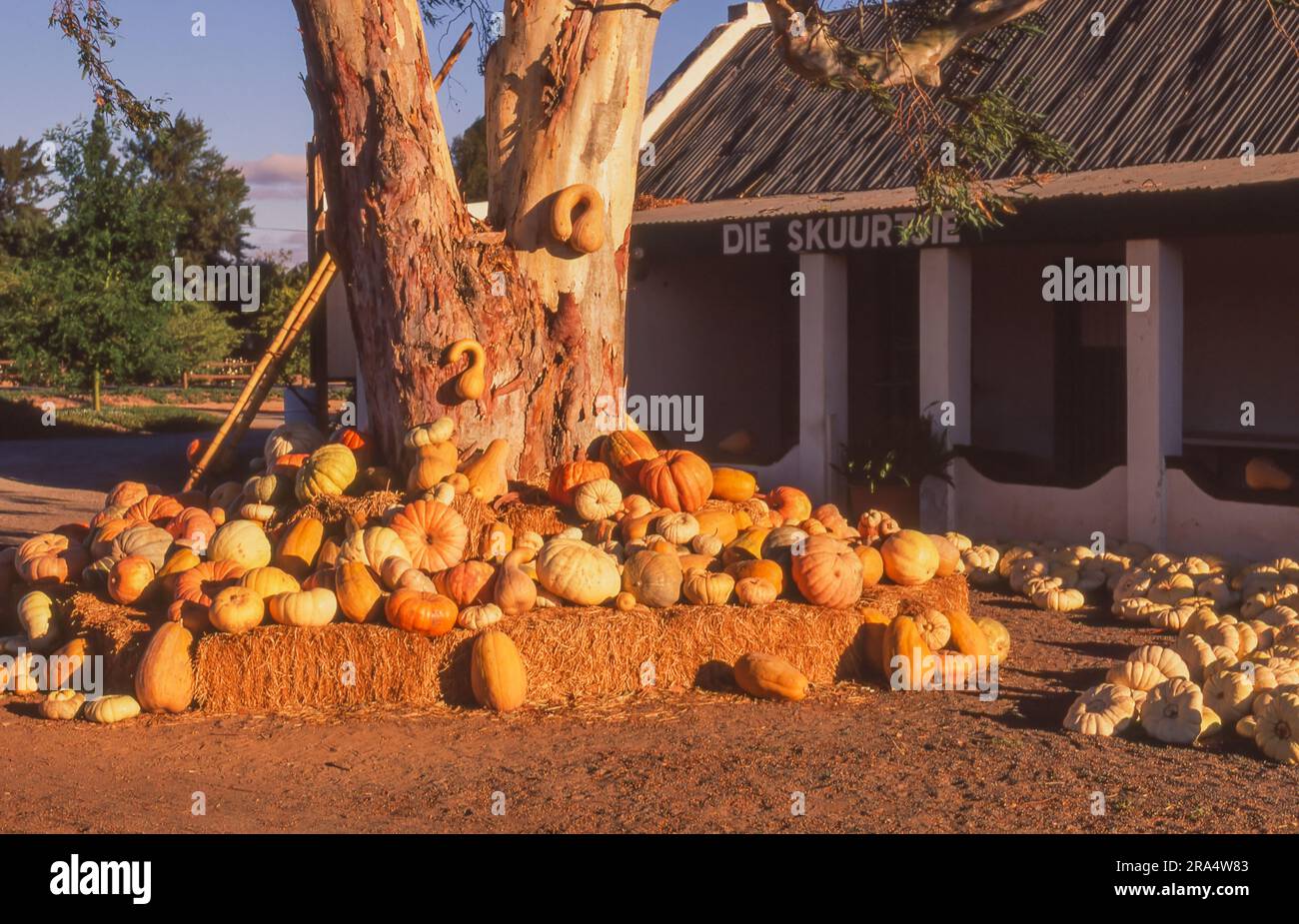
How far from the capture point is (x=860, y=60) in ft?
32.2

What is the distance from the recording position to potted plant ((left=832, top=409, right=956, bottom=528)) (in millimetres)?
12953

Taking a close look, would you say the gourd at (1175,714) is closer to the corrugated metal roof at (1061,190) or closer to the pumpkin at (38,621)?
the corrugated metal roof at (1061,190)

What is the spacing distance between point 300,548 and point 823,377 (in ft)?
21.1

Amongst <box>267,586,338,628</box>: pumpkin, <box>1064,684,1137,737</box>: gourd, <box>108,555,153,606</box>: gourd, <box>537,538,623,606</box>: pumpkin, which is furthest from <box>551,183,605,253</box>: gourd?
<box>1064,684,1137,737</box>: gourd

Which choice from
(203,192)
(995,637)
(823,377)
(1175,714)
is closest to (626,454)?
(995,637)

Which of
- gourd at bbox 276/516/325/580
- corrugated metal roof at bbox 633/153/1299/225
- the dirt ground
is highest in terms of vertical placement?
corrugated metal roof at bbox 633/153/1299/225

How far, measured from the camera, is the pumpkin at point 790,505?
975 cm

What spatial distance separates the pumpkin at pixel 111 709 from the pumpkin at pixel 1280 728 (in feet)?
17.9

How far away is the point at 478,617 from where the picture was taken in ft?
25.6

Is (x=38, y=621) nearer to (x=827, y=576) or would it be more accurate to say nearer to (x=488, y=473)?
(x=488, y=473)

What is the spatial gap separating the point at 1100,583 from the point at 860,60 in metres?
4.21

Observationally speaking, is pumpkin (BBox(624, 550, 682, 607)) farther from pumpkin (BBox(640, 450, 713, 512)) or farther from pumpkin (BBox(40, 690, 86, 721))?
pumpkin (BBox(40, 690, 86, 721))

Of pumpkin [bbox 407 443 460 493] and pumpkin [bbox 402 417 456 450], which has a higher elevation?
pumpkin [bbox 402 417 456 450]

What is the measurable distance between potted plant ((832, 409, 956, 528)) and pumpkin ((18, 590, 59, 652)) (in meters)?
7.03
